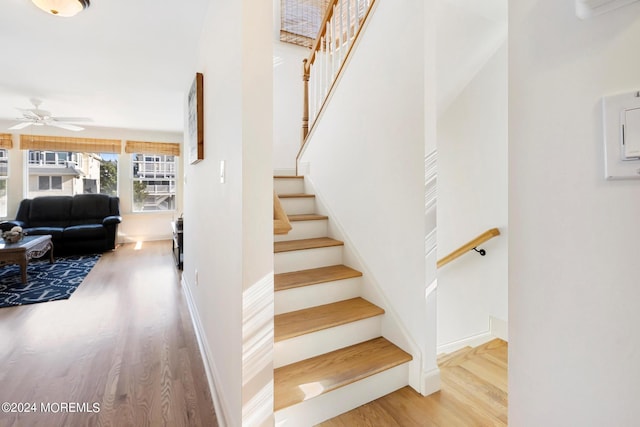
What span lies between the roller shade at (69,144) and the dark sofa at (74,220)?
0.94m

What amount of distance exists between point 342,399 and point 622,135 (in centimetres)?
164

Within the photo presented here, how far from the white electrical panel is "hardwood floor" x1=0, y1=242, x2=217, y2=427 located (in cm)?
197

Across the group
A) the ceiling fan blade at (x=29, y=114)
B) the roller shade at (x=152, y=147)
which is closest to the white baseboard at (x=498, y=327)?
the ceiling fan blade at (x=29, y=114)

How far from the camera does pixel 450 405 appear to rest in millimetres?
1680

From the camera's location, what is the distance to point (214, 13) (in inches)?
74.6

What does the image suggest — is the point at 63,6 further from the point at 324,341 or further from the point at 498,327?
the point at 498,327

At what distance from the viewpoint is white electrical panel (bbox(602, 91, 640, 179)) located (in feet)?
1.56

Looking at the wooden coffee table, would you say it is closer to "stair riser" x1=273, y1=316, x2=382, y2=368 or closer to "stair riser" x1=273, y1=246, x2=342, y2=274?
"stair riser" x1=273, y1=246, x2=342, y2=274

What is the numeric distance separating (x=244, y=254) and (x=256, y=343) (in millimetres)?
386

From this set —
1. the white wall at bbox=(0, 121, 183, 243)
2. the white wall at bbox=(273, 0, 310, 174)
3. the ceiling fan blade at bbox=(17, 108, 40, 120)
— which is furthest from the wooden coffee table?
the white wall at bbox=(273, 0, 310, 174)

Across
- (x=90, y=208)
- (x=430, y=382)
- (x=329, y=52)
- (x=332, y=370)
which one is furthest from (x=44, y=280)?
(x=430, y=382)

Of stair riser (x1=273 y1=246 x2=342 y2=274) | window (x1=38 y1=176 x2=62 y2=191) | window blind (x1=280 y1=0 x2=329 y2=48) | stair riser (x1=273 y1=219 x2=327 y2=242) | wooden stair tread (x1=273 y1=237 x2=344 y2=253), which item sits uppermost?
window blind (x1=280 y1=0 x2=329 y2=48)

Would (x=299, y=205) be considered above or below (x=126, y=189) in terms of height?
below

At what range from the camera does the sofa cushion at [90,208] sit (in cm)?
604
